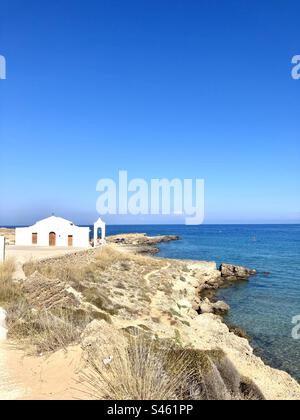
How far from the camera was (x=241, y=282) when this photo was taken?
32688mm

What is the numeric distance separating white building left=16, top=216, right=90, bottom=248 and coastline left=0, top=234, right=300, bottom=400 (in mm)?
9230

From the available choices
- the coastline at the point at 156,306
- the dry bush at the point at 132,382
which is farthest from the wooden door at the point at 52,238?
the dry bush at the point at 132,382

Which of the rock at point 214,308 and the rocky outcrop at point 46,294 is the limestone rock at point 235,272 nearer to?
the rock at point 214,308

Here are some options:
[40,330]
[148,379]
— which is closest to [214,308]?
[40,330]

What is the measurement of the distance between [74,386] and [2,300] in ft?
19.2

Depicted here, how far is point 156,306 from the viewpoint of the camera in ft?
61.4

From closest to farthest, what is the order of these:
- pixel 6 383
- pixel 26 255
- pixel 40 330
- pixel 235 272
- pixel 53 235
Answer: pixel 6 383 → pixel 40 330 → pixel 26 255 → pixel 235 272 → pixel 53 235

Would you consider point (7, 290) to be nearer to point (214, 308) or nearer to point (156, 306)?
point (156, 306)

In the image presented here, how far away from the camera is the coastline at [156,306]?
36.0ft

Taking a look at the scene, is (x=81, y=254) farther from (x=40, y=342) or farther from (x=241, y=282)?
(x=40, y=342)

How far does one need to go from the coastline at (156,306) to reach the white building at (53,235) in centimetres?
923

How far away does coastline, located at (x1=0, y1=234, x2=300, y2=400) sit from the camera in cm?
1098

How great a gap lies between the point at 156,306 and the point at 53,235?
79.3 ft
